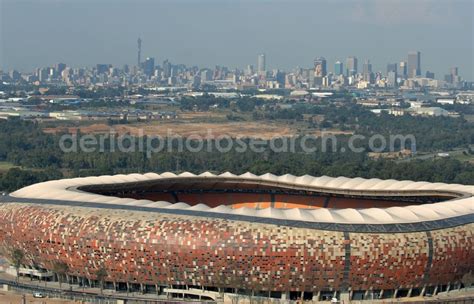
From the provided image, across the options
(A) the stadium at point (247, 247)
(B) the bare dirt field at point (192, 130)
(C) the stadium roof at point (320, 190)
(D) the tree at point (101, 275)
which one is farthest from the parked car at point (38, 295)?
(B) the bare dirt field at point (192, 130)

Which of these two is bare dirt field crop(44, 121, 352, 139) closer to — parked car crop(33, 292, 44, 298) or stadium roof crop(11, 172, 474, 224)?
stadium roof crop(11, 172, 474, 224)

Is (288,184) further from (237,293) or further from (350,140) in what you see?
(350,140)

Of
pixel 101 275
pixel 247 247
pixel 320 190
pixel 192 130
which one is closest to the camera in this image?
pixel 247 247

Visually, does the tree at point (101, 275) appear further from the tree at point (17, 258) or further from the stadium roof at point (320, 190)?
the tree at point (17, 258)

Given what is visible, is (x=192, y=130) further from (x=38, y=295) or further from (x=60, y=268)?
(x=38, y=295)

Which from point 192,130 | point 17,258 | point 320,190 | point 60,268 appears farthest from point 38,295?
point 192,130

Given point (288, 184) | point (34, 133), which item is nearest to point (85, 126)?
point (34, 133)

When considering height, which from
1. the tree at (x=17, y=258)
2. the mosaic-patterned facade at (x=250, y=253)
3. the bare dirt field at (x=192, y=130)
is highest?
the mosaic-patterned facade at (x=250, y=253)
